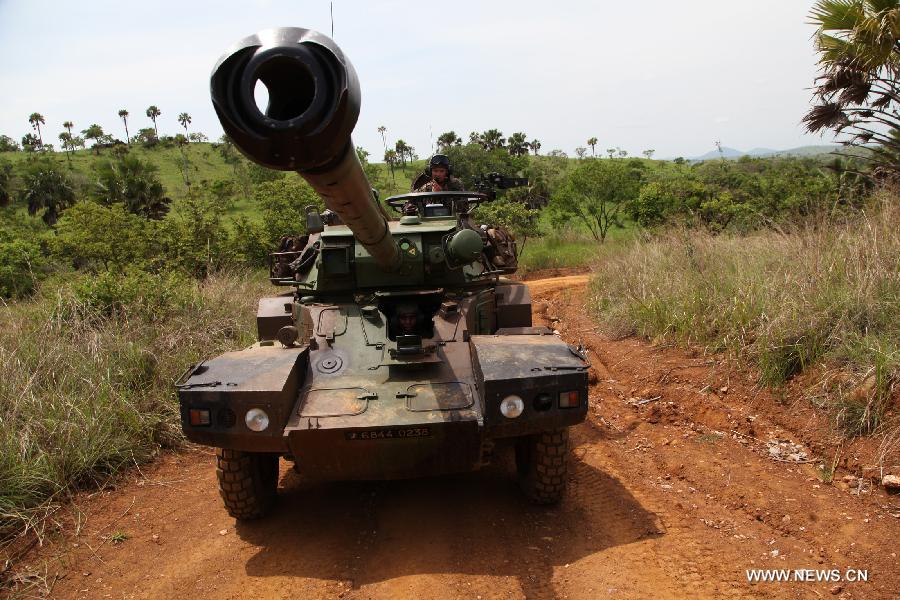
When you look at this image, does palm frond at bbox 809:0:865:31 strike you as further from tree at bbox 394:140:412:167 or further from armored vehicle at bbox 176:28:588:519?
tree at bbox 394:140:412:167

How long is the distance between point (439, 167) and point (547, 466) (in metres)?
4.85

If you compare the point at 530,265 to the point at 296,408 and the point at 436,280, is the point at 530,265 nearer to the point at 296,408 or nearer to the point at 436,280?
the point at 436,280

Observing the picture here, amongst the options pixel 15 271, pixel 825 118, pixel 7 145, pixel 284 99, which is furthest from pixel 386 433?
pixel 7 145

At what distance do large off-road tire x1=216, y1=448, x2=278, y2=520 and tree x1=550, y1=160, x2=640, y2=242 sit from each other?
Answer: 19605 millimetres

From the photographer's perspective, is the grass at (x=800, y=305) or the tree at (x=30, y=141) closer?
the grass at (x=800, y=305)

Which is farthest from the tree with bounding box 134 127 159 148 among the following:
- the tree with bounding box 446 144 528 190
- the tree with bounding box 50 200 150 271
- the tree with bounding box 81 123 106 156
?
the tree with bounding box 50 200 150 271

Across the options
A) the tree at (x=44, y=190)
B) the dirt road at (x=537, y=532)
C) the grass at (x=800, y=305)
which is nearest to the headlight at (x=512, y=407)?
the dirt road at (x=537, y=532)

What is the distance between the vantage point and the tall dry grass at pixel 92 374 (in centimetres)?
529

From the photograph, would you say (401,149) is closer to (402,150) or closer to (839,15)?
(402,150)

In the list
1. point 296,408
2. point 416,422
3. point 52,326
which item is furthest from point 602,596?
point 52,326

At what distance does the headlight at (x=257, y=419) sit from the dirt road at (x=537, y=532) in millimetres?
909

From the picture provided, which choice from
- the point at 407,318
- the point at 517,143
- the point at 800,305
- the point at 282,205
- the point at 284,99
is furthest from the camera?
the point at 517,143

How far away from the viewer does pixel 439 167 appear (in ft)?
28.0

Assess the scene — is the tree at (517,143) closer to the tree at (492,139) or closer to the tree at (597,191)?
the tree at (492,139)
